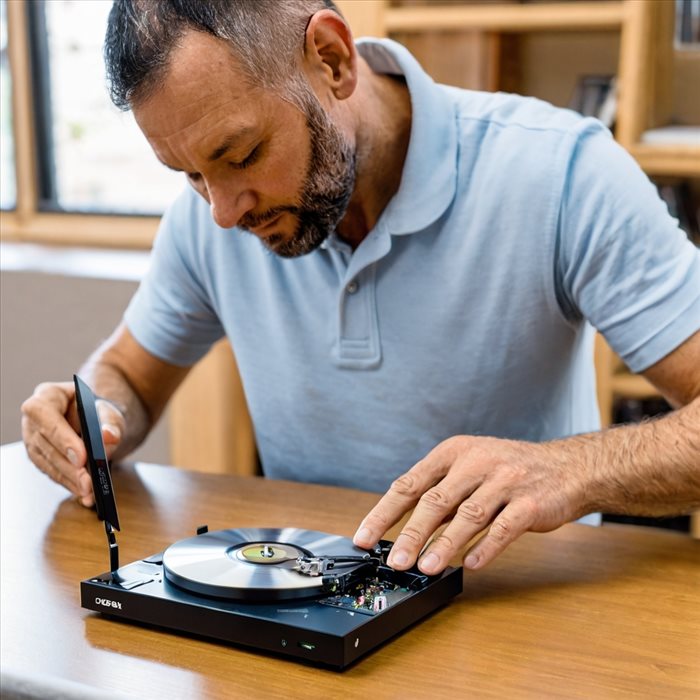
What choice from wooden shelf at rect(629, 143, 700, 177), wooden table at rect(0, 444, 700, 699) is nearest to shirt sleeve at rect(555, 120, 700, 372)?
wooden table at rect(0, 444, 700, 699)

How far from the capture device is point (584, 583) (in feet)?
3.55

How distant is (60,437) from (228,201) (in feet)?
1.14

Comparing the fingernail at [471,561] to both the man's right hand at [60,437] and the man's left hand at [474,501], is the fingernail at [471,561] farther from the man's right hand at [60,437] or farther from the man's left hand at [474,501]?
the man's right hand at [60,437]

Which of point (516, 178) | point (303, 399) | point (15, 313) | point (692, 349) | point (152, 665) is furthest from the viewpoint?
point (15, 313)

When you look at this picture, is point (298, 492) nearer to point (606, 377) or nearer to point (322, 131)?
point (322, 131)

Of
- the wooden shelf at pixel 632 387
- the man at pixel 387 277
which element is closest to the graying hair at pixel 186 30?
the man at pixel 387 277

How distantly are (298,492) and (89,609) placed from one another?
42cm

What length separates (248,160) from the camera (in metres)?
1.32

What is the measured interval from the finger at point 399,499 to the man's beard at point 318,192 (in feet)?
1.38

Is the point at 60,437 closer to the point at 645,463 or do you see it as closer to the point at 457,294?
the point at 457,294

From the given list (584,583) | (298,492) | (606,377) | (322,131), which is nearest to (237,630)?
(584,583)

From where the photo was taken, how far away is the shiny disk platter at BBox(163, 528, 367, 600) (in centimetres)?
92

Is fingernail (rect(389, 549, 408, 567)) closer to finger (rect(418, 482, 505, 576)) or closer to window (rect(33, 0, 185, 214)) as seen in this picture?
finger (rect(418, 482, 505, 576))

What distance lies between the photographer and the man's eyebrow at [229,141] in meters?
1.28
